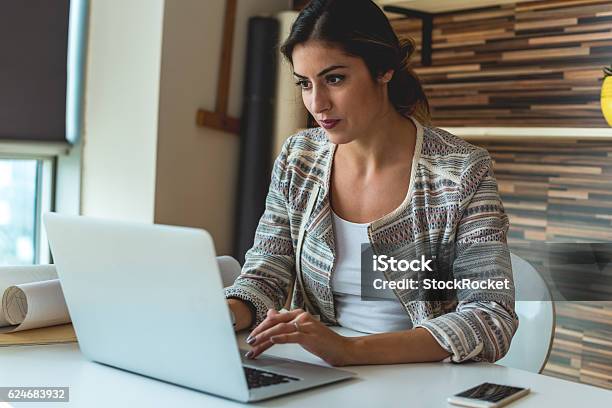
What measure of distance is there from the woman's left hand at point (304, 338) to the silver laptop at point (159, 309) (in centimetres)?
3

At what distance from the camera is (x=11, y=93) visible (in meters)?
2.75

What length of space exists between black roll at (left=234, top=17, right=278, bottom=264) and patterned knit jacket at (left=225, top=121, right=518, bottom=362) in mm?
1107

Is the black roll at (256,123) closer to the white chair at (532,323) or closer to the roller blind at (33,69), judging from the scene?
the roller blind at (33,69)

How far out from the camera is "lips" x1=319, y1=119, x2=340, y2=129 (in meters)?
1.66

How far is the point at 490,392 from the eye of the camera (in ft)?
3.95

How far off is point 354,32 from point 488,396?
30.8 inches

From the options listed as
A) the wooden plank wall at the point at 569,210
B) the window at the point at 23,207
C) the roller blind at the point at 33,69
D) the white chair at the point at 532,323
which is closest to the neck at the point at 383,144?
the white chair at the point at 532,323

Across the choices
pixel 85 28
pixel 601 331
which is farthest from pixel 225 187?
pixel 601 331

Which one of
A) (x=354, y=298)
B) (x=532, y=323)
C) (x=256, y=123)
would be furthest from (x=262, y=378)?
(x=256, y=123)

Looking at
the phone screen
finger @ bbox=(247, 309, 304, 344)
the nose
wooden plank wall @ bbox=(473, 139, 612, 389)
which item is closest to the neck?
the nose

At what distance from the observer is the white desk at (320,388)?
1148mm

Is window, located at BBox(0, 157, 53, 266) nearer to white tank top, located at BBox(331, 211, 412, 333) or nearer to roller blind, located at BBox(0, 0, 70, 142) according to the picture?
roller blind, located at BBox(0, 0, 70, 142)

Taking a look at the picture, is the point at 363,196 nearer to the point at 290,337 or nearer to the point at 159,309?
the point at 290,337

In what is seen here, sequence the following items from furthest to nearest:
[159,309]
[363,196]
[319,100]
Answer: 1. [363,196]
2. [319,100]
3. [159,309]
